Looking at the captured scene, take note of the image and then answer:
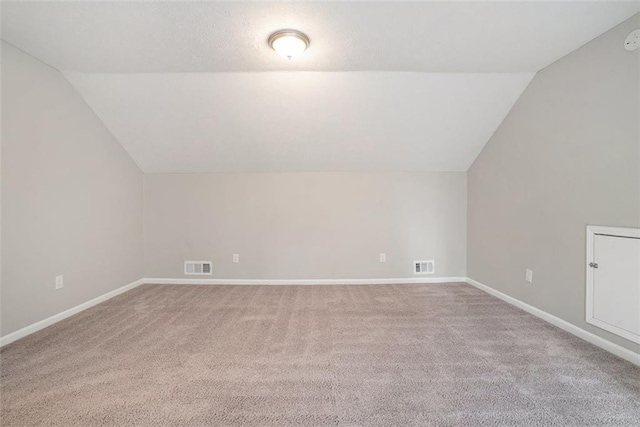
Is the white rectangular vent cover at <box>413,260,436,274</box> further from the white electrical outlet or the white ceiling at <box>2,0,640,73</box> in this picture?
the white ceiling at <box>2,0,640,73</box>

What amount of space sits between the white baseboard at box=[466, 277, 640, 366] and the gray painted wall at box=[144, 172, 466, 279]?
1.02 m

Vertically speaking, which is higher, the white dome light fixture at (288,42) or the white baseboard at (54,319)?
the white dome light fixture at (288,42)

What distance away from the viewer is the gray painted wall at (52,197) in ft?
6.98

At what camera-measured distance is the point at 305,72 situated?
2.60 m

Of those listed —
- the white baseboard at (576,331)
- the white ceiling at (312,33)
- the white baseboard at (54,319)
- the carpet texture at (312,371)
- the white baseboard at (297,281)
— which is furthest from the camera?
the white baseboard at (297,281)

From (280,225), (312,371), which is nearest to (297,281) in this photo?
(280,225)

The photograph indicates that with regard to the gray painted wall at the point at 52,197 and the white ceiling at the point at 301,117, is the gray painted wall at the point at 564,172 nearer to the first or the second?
the white ceiling at the point at 301,117

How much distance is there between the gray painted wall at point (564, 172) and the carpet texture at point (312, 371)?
429mm

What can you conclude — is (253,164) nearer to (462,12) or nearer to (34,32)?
(34,32)

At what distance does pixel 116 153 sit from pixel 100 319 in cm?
191

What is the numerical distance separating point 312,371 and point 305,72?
8.09 ft

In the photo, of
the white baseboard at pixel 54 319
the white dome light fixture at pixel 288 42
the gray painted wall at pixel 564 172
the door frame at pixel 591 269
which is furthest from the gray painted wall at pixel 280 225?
the white dome light fixture at pixel 288 42

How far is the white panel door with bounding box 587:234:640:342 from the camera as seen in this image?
187cm

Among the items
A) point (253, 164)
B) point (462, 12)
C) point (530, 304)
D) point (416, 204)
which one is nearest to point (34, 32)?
point (253, 164)
